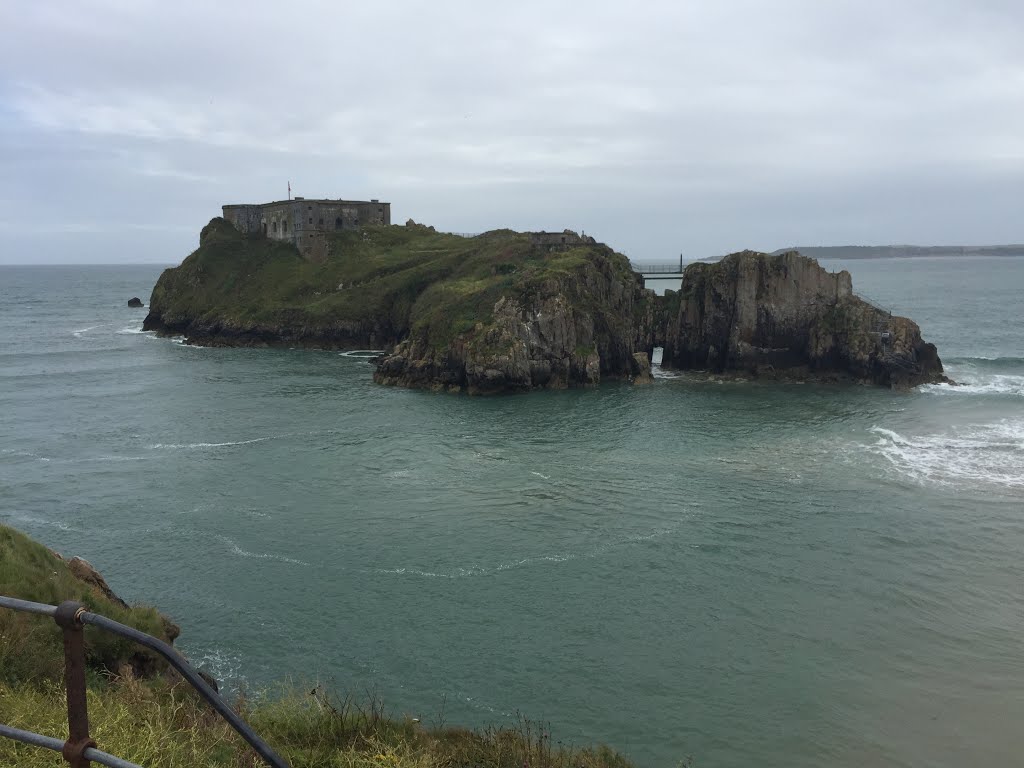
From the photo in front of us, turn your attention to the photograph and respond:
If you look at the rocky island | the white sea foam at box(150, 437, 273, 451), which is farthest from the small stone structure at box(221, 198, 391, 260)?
the white sea foam at box(150, 437, 273, 451)

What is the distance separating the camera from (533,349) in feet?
229

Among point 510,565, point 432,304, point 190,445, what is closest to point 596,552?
point 510,565

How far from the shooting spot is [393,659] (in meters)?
23.7

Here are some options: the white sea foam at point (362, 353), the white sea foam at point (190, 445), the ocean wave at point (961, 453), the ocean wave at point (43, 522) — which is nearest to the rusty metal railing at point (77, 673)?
the ocean wave at point (43, 522)

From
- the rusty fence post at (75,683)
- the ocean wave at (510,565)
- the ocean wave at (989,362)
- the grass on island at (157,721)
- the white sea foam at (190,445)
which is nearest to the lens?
the rusty fence post at (75,683)

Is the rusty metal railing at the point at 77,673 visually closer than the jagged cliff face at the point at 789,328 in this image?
Yes

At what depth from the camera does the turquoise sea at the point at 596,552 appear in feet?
70.9

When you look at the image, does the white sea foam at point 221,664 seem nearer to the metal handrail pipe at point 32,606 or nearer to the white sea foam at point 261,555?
the white sea foam at point 261,555

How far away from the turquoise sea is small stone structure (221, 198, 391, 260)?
6210cm

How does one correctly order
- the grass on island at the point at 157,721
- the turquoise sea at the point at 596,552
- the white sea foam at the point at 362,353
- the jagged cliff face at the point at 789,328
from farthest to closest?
the white sea foam at the point at 362,353, the jagged cliff face at the point at 789,328, the turquoise sea at the point at 596,552, the grass on island at the point at 157,721

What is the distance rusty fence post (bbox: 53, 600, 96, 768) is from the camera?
16.9ft

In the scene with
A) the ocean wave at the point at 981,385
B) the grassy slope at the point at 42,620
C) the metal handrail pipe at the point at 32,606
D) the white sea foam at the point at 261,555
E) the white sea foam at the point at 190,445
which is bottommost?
the white sea foam at the point at 261,555

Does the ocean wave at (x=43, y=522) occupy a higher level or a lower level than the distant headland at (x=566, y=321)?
lower

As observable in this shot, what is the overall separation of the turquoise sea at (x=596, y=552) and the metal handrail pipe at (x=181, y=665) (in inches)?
633
